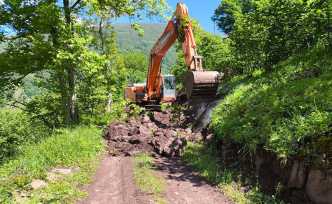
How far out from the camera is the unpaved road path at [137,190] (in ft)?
25.9

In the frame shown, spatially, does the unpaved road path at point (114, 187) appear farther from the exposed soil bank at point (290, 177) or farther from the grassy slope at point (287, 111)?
the grassy slope at point (287, 111)

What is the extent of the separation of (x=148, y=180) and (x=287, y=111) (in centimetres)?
351

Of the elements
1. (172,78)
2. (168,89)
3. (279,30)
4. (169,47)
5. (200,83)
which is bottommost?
(168,89)

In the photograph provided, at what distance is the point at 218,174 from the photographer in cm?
943

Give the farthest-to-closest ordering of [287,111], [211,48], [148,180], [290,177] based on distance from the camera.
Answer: [211,48], [148,180], [287,111], [290,177]

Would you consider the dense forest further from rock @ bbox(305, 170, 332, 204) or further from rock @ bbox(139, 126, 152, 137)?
rock @ bbox(139, 126, 152, 137)

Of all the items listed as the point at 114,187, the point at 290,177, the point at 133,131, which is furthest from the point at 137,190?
the point at 133,131

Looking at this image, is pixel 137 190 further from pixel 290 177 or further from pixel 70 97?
pixel 70 97

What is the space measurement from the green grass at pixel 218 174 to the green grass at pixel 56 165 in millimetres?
2789

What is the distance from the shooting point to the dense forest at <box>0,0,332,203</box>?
8148 millimetres

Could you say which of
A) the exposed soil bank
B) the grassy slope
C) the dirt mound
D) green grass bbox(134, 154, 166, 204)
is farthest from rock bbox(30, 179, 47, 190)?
the grassy slope

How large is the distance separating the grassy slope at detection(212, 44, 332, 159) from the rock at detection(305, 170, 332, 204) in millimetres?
431

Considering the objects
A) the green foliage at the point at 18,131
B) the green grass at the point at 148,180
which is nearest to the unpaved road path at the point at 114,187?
the green grass at the point at 148,180

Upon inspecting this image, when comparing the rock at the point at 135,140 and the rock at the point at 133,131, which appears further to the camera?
the rock at the point at 133,131
